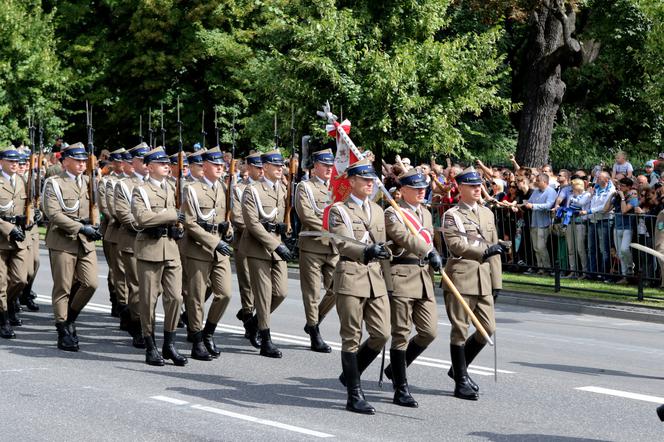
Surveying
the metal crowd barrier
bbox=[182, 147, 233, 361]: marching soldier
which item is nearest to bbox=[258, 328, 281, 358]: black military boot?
bbox=[182, 147, 233, 361]: marching soldier

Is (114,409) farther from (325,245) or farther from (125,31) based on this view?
(125,31)

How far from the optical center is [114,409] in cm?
937

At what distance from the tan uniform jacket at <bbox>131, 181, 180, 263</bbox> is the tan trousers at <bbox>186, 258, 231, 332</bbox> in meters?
0.38

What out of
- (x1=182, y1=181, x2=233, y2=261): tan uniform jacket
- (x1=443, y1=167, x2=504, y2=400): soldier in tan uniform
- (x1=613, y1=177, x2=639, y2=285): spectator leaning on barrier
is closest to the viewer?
(x1=443, y1=167, x2=504, y2=400): soldier in tan uniform

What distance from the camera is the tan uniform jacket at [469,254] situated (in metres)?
10.0

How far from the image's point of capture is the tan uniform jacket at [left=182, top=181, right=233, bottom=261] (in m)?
11.9

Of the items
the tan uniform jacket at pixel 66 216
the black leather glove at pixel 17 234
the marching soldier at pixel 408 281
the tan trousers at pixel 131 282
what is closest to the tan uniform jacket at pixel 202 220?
the tan trousers at pixel 131 282

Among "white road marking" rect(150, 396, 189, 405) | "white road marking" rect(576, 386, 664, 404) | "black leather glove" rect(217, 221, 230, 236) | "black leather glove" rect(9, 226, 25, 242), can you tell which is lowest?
"white road marking" rect(576, 386, 664, 404)

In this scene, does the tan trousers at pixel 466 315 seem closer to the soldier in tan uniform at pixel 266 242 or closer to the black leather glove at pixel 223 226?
the soldier in tan uniform at pixel 266 242

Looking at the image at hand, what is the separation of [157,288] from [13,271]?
8.89 feet

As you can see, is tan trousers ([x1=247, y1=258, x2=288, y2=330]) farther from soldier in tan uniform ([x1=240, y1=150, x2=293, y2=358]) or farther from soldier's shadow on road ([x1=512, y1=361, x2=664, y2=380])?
soldier's shadow on road ([x1=512, y1=361, x2=664, y2=380])

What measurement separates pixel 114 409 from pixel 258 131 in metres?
20.4

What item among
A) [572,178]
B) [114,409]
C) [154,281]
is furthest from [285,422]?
[572,178]

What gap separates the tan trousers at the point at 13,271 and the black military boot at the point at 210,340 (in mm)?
2725
